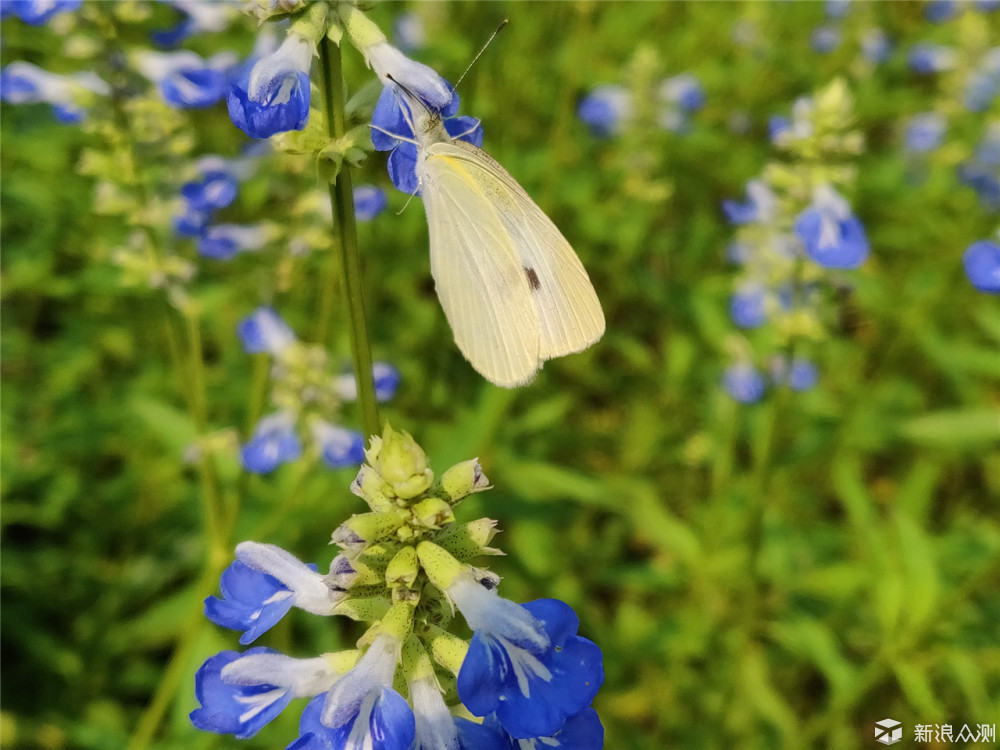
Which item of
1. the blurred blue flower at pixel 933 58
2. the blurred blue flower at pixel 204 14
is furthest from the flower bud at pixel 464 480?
the blurred blue flower at pixel 933 58

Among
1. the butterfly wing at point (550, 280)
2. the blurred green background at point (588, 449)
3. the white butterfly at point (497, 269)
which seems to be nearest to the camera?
the white butterfly at point (497, 269)

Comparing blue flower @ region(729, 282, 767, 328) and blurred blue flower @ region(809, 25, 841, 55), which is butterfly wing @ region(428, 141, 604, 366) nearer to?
blue flower @ region(729, 282, 767, 328)

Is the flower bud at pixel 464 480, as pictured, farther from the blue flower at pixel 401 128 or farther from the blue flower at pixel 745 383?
the blue flower at pixel 745 383

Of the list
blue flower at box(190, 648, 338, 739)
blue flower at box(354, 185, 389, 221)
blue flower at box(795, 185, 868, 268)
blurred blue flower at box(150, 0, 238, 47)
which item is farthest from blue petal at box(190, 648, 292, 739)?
blue flower at box(795, 185, 868, 268)

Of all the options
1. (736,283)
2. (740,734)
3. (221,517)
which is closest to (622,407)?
(736,283)

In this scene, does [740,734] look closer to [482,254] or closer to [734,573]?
[734,573]

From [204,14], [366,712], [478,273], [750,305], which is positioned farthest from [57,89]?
[750,305]
